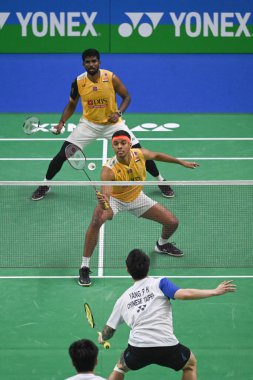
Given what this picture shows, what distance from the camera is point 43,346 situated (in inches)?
398

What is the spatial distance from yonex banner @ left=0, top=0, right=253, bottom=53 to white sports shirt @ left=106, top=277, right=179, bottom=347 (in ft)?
31.0

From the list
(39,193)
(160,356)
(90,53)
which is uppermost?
(90,53)

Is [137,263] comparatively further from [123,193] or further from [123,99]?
[123,99]

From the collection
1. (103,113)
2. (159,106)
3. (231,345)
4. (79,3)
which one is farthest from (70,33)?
(231,345)

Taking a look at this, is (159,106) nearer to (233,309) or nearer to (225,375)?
(233,309)

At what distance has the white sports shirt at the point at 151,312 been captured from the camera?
835 centimetres

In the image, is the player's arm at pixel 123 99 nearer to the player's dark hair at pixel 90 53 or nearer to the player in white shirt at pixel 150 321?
the player's dark hair at pixel 90 53

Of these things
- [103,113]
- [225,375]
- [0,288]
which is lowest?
[225,375]

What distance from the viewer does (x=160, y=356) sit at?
27.5ft

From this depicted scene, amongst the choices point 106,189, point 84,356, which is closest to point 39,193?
point 106,189

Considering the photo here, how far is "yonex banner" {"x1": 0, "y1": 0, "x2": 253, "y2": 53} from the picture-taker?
17.1 meters

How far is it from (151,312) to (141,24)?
31.7ft

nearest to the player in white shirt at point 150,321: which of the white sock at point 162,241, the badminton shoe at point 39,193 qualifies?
the white sock at point 162,241

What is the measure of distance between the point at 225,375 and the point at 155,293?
166cm
